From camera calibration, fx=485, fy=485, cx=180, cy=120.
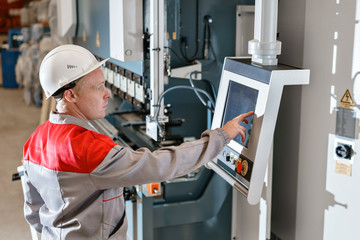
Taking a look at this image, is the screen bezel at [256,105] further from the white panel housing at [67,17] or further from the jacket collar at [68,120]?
the white panel housing at [67,17]

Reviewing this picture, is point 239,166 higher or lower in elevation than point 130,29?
lower

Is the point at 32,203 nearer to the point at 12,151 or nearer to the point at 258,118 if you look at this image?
the point at 258,118

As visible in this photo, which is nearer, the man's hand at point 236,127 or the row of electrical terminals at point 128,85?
the man's hand at point 236,127

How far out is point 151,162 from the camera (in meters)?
1.79

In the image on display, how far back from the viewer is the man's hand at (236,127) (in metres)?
1.96

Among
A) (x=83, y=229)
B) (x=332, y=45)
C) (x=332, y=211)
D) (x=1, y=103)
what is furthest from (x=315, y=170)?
(x=1, y=103)

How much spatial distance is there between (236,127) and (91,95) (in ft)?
1.96

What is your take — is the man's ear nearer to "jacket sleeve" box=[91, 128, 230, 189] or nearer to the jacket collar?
the jacket collar

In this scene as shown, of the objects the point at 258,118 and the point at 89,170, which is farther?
the point at 258,118

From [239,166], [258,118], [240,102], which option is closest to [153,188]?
[239,166]

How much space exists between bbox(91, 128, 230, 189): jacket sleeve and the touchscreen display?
21cm

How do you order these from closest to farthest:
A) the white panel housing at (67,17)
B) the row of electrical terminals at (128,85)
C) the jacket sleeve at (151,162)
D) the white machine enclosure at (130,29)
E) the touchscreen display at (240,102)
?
1. the jacket sleeve at (151,162)
2. the touchscreen display at (240,102)
3. the white machine enclosure at (130,29)
4. the row of electrical terminals at (128,85)
5. the white panel housing at (67,17)

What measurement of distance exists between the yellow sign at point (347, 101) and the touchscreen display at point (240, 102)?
0.40 meters

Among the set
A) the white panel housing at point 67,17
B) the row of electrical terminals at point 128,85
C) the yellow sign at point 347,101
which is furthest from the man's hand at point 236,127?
the white panel housing at point 67,17
